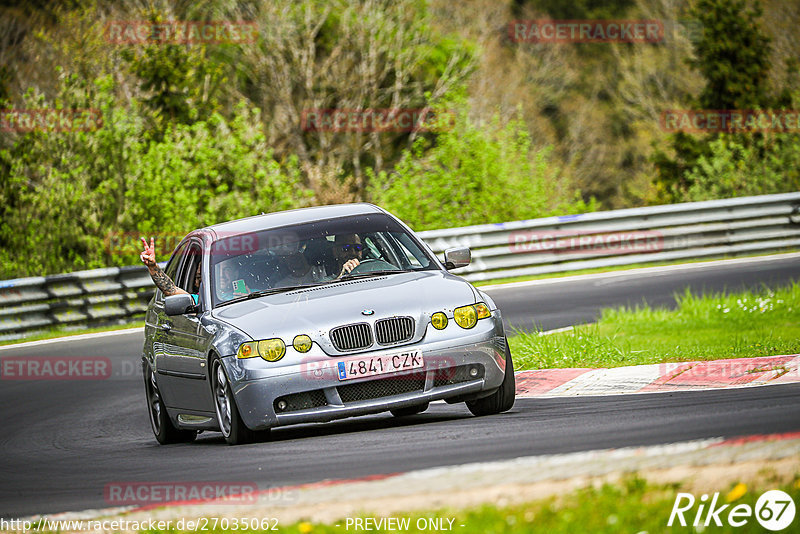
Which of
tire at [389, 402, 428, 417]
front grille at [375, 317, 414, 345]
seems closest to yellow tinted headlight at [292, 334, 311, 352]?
front grille at [375, 317, 414, 345]

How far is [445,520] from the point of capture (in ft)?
16.8

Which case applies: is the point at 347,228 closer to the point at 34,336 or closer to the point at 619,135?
the point at 34,336

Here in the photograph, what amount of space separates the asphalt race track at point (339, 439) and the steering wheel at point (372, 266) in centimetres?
113

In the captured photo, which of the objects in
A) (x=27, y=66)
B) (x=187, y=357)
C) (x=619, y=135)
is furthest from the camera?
(x=619, y=135)

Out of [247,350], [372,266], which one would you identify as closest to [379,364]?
[247,350]

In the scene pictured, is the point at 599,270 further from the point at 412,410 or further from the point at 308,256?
the point at 308,256

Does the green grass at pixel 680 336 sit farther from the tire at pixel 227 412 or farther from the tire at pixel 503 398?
the tire at pixel 227 412

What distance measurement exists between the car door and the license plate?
3.92 ft

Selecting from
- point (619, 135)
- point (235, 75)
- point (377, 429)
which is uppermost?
point (377, 429)

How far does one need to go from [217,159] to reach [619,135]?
40726mm

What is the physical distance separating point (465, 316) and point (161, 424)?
302 cm

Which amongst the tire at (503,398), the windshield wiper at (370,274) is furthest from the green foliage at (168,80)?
the tire at (503,398)

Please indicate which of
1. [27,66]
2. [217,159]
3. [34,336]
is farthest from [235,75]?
[34,336]

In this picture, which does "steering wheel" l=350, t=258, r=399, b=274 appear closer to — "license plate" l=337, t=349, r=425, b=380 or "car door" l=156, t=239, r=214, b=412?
"car door" l=156, t=239, r=214, b=412
